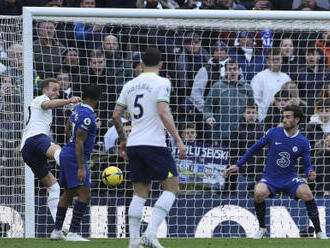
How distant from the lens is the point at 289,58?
43.2ft

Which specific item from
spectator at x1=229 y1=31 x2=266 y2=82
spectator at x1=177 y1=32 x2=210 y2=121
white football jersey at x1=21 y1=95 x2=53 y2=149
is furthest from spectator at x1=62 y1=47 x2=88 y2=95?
spectator at x1=229 y1=31 x2=266 y2=82

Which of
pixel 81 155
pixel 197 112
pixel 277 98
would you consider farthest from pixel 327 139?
pixel 81 155

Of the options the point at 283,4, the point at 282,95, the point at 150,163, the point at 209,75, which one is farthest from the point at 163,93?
the point at 283,4

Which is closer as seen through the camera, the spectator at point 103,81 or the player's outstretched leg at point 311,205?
the player's outstretched leg at point 311,205

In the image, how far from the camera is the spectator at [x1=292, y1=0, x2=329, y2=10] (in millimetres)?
14656

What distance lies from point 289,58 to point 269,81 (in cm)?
63

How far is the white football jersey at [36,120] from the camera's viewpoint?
35.0ft

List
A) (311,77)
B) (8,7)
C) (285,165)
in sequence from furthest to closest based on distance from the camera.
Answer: (8,7), (311,77), (285,165)

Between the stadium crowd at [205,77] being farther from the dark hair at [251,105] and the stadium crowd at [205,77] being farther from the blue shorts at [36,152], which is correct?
the blue shorts at [36,152]

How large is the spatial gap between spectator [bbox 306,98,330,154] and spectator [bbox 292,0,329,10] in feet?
8.76

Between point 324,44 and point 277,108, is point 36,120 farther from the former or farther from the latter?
point 324,44

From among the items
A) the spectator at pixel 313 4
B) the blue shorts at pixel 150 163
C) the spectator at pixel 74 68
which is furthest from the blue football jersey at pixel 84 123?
the spectator at pixel 313 4

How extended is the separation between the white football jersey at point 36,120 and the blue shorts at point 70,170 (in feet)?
3.37

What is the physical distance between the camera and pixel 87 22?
38.4ft
